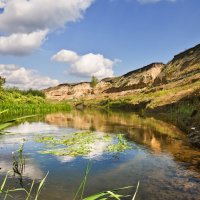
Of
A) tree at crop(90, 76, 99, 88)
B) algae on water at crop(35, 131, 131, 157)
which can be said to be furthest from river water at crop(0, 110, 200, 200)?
tree at crop(90, 76, 99, 88)

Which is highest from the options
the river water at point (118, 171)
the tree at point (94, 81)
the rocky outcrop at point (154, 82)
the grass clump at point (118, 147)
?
the tree at point (94, 81)

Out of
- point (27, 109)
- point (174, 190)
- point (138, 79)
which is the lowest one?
point (174, 190)

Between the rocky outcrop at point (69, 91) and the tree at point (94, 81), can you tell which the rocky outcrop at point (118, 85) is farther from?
the tree at point (94, 81)

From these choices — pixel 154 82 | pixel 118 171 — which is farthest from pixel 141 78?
pixel 118 171

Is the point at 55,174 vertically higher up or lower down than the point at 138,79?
lower down

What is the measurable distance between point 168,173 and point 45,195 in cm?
509

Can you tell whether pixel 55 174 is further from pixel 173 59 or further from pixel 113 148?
pixel 173 59

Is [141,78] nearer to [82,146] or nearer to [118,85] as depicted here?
[118,85]

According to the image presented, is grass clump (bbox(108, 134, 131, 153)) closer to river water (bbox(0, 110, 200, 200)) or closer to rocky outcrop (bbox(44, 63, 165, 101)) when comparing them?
river water (bbox(0, 110, 200, 200))

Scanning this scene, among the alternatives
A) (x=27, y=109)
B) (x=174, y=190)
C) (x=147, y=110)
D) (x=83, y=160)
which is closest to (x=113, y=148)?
(x=83, y=160)

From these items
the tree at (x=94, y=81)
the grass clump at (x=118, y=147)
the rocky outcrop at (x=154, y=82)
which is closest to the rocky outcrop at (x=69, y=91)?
the rocky outcrop at (x=154, y=82)

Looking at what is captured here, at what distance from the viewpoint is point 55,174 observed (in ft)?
38.5

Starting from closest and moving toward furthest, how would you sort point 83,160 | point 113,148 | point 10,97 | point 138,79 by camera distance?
point 83,160 < point 113,148 < point 10,97 < point 138,79

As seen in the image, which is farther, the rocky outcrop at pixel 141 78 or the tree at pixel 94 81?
the tree at pixel 94 81
